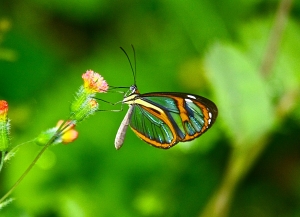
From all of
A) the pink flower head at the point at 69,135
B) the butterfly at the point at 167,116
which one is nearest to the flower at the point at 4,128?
the pink flower head at the point at 69,135

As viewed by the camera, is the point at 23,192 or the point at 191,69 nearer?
the point at 23,192

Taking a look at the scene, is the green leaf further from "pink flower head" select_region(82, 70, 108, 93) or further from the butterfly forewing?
"pink flower head" select_region(82, 70, 108, 93)

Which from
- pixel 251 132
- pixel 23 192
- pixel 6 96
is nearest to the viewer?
pixel 251 132

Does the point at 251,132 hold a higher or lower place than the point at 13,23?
lower

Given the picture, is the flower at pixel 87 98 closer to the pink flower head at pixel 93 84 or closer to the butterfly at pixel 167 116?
the pink flower head at pixel 93 84

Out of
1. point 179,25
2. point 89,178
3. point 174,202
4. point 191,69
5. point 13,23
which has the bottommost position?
point 174,202

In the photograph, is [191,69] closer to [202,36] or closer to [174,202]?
[202,36]

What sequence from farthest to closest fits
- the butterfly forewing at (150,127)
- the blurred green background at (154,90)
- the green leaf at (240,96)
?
the blurred green background at (154,90), the green leaf at (240,96), the butterfly forewing at (150,127)

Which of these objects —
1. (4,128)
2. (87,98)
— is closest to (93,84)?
(87,98)

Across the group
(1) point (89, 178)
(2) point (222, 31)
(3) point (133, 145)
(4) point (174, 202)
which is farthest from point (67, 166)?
(2) point (222, 31)
